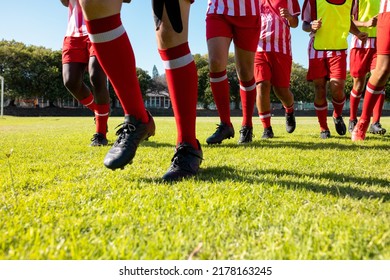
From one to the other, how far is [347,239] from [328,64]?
5.49 metres

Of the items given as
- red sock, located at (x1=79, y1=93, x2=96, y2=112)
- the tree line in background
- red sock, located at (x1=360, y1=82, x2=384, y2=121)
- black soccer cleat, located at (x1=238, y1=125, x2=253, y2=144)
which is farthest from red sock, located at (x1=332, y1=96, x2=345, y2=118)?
the tree line in background

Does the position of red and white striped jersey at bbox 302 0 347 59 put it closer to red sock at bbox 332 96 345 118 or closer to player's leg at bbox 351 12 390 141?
red sock at bbox 332 96 345 118

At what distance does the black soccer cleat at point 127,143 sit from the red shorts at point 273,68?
365 cm

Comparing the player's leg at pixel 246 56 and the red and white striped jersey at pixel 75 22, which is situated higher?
the red and white striped jersey at pixel 75 22

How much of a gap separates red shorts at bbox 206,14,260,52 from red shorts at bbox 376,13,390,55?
1439 millimetres

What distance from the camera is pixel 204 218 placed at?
133 centimetres

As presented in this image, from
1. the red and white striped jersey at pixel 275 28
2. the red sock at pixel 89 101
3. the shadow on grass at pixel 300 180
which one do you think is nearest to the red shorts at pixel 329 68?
the red and white striped jersey at pixel 275 28

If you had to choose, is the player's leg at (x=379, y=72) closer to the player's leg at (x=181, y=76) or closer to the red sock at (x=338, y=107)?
the red sock at (x=338, y=107)

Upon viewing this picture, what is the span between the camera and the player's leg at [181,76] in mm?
2137

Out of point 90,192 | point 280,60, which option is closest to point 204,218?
point 90,192

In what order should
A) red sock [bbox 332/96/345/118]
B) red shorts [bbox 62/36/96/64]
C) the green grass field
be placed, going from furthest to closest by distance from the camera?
red sock [bbox 332/96/345/118] < red shorts [bbox 62/36/96/64] < the green grass field

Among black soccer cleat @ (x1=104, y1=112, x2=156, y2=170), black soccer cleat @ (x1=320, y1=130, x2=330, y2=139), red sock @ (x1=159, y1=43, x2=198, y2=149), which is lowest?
black soccer cleat @ (x1=320, y1=130, x2=330, y2=139)

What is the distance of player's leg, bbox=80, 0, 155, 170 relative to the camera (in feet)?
6.43
